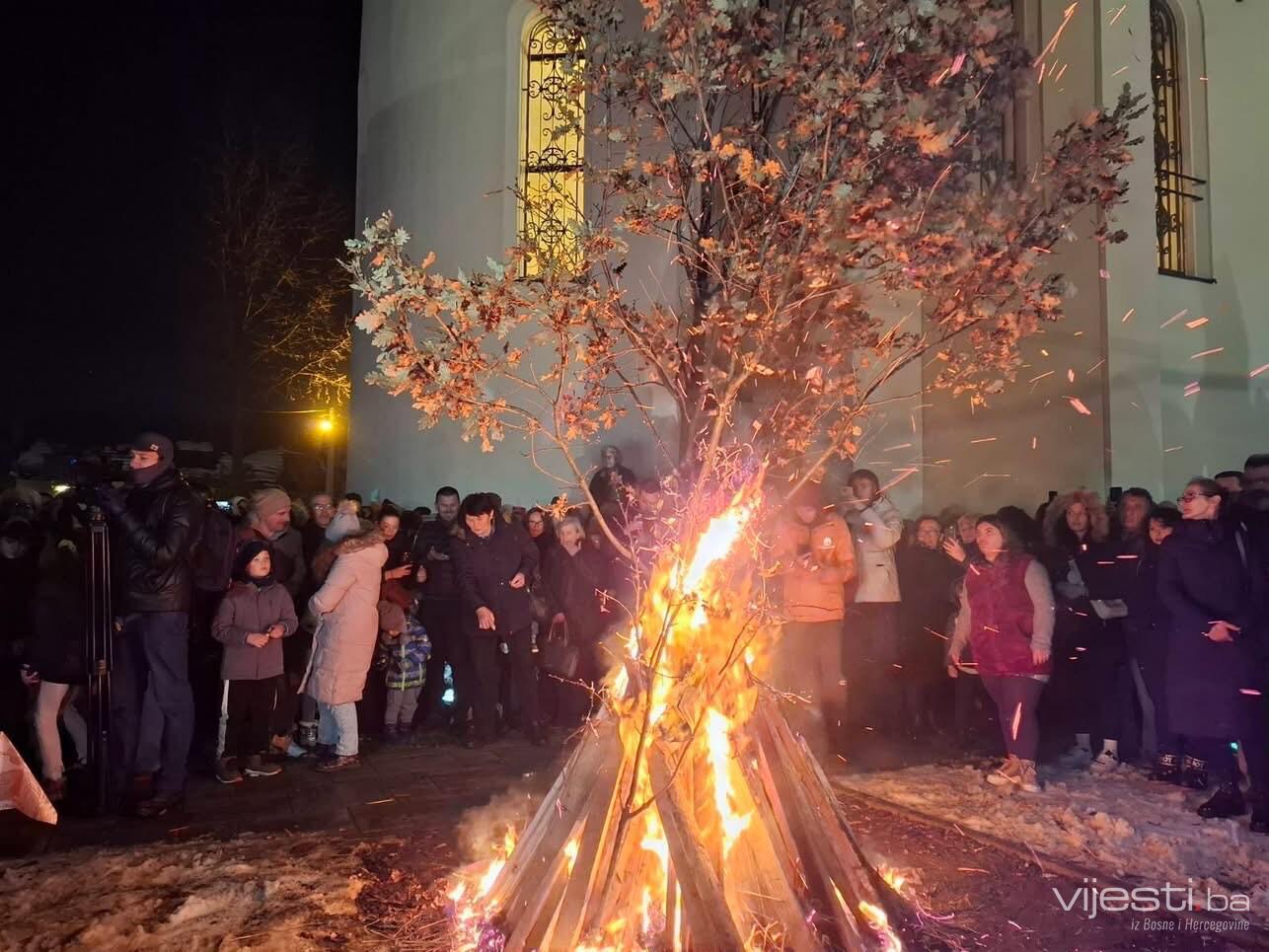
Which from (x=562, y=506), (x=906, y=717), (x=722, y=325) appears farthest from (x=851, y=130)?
(x=906, y=717)

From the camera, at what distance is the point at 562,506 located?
3.93 meters

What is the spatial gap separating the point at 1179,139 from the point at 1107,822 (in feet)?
36.3

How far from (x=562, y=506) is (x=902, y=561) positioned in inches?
194

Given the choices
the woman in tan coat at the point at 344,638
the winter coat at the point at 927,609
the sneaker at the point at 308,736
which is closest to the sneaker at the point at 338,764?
the woman in tan coat at the point at 344,638

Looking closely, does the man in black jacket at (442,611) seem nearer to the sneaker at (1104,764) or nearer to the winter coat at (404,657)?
the winter coat at (404,657)

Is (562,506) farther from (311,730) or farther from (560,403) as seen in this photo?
(311,730)

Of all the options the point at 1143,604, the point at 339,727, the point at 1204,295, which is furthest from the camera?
the point at 1204,295

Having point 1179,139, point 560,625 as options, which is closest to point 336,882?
point 560,625

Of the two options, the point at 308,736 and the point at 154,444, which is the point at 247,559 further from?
the point at 308,736

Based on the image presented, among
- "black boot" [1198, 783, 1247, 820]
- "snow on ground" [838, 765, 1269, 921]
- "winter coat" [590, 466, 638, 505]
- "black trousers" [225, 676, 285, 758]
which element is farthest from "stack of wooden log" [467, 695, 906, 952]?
"winter coat" [590, 466, 638, 505]

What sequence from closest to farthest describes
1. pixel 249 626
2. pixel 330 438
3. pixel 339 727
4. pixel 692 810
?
pixel 692 810 → pixel 249 626 → pixel 339 727 → pixel 330 438

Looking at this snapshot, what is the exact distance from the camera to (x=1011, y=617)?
625 centimetres

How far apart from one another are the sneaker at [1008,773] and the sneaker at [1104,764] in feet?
2.58

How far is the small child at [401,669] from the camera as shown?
7.52 m
